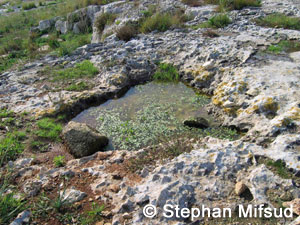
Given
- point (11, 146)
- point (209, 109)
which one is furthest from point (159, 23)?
point (11, 146)

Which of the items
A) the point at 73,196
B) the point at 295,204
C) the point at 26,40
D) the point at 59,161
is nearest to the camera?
the point at 295,204

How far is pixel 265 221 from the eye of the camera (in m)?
4.03

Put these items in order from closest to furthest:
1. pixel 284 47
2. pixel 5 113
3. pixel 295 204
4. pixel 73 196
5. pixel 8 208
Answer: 1. pixel 295 204
2. pixel 8 208
3. pixel 73 196
4. pixel 5 113
5. pixel 284 47

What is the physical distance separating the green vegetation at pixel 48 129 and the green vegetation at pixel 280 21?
11.9 meters

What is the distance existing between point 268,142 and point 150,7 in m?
14.0

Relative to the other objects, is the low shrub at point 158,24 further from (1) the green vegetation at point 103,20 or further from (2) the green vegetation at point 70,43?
(2) the green vegetation at point 70,43

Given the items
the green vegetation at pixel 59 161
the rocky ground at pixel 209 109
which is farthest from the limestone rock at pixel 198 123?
the green vegetation at pixel 59 161

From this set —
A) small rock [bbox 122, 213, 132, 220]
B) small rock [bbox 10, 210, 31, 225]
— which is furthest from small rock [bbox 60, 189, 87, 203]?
small rock [bbox 122, 213, 132, 220]

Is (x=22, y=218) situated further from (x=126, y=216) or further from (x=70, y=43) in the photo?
(x=70, y=43)

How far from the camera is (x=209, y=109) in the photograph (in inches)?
332

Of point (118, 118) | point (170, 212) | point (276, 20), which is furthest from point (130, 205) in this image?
point (276, 20)

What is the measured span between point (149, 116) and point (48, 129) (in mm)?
3425

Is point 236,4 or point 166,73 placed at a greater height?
point 236,4

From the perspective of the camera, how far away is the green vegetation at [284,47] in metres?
10.3
